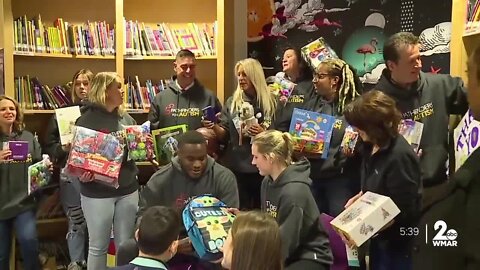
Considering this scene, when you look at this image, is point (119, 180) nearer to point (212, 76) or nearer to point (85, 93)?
point (85, 93)

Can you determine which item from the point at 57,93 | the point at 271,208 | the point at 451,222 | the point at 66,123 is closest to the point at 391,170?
the point at 271,208

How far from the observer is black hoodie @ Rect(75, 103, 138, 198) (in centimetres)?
390

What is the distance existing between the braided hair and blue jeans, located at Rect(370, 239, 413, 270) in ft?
4.14

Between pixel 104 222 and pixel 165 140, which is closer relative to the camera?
pixel 104 222

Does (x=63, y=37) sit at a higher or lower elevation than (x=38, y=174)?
higher

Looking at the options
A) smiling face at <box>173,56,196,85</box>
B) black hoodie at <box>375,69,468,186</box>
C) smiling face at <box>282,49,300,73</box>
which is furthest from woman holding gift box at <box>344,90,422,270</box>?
smiling face at <box>173,56,196,85</box>

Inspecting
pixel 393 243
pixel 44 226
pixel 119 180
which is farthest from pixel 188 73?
pixel 393 243

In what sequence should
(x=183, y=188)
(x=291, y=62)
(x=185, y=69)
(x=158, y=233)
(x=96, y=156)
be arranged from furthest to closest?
(x=185, y=69), (x=291, y=62), (x=96, y=156), (x=183, y=188), (x=158, y=233)

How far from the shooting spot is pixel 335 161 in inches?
155

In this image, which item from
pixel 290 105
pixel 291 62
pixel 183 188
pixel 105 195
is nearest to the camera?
pixel 183 188

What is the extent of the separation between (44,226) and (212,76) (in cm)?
194

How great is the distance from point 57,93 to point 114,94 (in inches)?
39.6

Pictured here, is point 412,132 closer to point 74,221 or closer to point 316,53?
point 316,53

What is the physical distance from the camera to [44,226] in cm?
490
